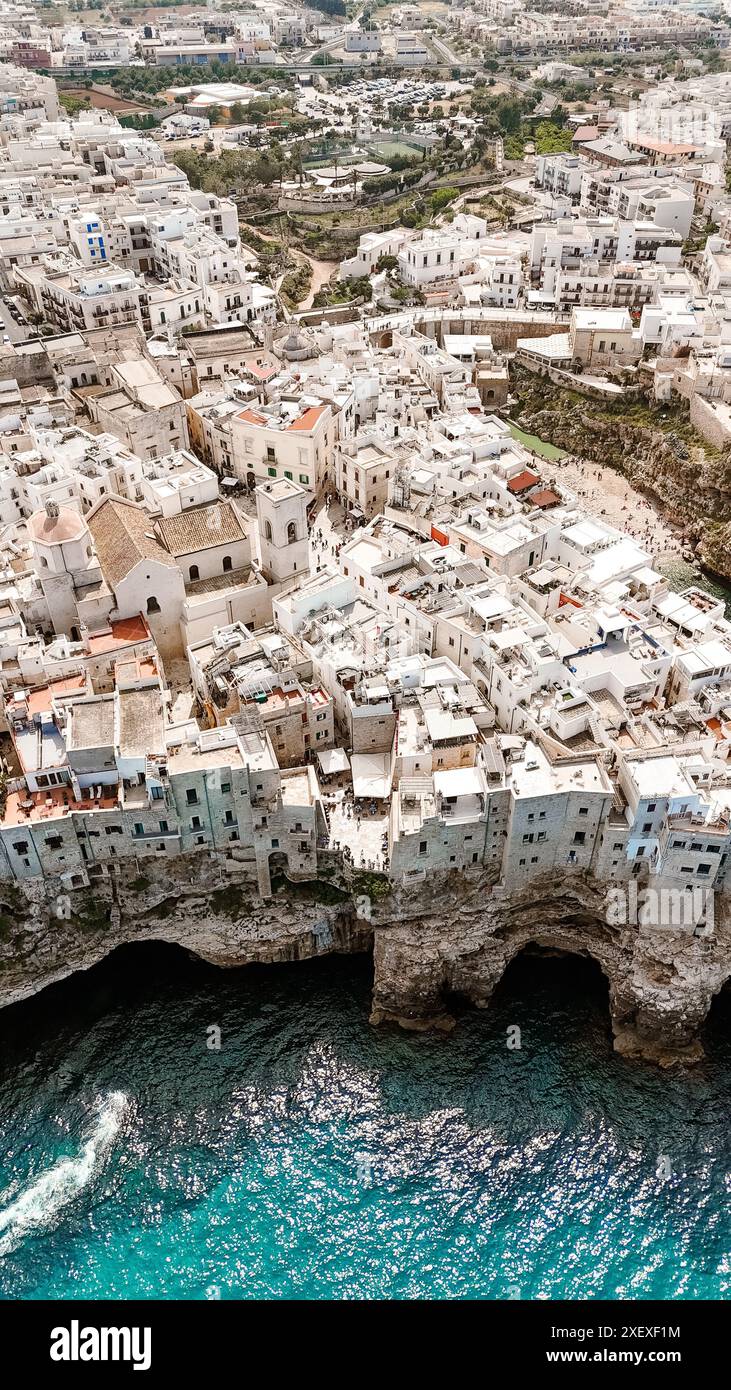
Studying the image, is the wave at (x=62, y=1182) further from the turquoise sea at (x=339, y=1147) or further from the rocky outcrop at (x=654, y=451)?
the rocky outcrop at (x=654, y=451)

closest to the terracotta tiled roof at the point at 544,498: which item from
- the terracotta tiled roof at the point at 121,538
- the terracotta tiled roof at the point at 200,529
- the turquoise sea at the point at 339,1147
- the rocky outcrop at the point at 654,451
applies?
the rocky outcrop at the point at 654,451

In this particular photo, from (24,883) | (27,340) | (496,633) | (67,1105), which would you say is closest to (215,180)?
(27,340)

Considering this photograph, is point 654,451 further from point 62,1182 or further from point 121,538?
point 62,1182

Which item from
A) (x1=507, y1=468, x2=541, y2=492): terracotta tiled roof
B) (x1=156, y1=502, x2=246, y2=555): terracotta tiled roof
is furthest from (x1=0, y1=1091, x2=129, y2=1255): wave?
(x1=507, y1=468, x2=541, y2=492): terracotta tiled roof

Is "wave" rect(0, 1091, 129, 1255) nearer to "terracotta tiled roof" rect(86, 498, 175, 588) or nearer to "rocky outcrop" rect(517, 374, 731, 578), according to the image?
"terracotta tiled roof" rect(86, 498, 175, 588)

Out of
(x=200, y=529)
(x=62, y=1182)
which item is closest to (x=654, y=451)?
(x=200, y=529)
